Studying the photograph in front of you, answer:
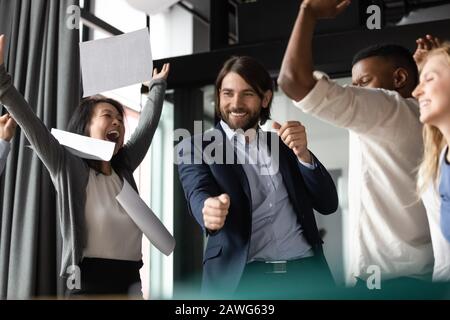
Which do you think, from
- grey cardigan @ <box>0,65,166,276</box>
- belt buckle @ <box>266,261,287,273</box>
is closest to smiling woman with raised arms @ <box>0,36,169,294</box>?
grey cardigan @ <box>0,65,166,276</box>

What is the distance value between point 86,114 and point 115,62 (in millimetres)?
153

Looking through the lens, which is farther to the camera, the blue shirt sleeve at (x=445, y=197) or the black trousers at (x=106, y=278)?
the black trousers at (x=106, y=278)

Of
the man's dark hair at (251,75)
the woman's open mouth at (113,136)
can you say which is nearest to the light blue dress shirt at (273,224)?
the man's dark hair at (251,75)

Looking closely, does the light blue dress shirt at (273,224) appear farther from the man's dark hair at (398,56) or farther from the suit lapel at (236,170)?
the man's dark hair at (398,56)

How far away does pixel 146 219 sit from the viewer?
1447 mm

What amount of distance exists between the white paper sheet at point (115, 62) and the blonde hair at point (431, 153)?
0.68 m

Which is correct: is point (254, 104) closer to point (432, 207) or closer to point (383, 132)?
point (383, 132)

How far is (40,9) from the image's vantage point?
5.49 ft

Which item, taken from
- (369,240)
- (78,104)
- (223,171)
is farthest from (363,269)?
(78,104)

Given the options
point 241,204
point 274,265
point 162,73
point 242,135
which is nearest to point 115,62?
point 162,73

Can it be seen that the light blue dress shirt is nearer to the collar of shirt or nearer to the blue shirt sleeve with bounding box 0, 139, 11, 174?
the collar of shirt

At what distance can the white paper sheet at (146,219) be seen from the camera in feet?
4.71

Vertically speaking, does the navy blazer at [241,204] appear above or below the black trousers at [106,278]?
above

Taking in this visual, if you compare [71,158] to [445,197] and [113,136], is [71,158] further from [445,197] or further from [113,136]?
[445,197]
